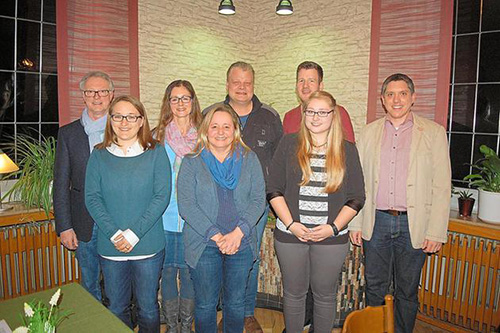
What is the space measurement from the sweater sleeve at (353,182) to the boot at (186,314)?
1.29 meters

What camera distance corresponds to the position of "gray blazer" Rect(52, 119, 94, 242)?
2619mm

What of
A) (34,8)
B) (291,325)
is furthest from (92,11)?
(291,325)

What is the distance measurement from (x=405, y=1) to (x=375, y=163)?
2.22 metres

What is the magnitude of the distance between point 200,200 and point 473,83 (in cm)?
289

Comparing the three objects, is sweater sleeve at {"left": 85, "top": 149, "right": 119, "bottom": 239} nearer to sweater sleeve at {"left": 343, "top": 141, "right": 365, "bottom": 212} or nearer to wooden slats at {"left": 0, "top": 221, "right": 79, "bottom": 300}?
sweater sleeve at {"left": 343, "top": 141, "right": 365, "bottom": 212}

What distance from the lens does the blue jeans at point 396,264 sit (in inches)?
105

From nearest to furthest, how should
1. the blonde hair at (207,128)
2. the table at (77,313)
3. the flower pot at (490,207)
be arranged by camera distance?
1. the table at (77,313)
2. the blonde hair at (207,128)
3. the flower pot at (490,207)

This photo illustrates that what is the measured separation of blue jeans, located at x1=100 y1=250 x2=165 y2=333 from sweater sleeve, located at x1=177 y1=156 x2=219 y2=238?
307 mm

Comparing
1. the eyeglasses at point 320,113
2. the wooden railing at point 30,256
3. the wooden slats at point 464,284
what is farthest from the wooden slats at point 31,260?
the wooden slats at point 464,284

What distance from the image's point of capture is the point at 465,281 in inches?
139

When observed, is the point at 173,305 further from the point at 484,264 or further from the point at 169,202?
the point at 484,264

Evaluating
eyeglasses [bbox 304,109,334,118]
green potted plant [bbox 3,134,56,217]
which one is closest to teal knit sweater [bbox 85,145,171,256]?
eyeglasses [bbox 304,109,334,118]

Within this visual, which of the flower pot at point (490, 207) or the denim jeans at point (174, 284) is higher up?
the flower pot at point (490, 207)

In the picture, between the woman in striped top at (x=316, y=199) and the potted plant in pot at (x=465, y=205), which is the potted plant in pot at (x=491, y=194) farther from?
the woman in striped top at (x=316, y=199)
